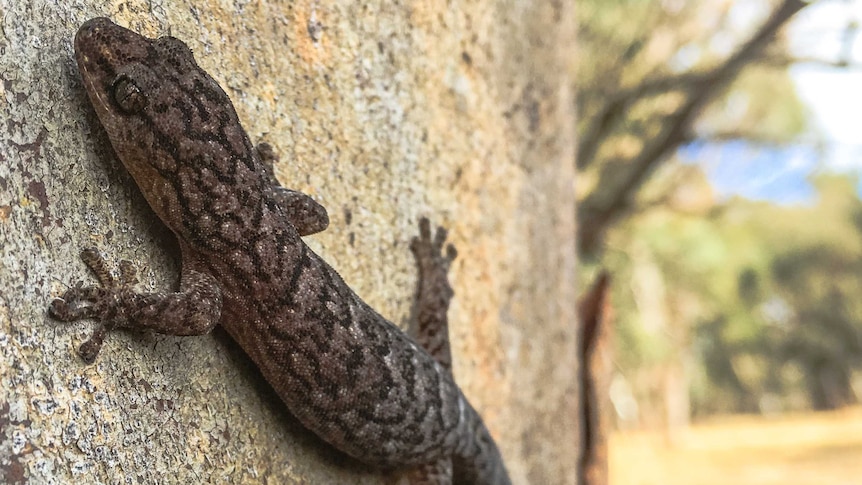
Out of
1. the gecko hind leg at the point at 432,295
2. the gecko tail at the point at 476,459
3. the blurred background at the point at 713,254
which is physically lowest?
the gecko tail at the point at 476,459

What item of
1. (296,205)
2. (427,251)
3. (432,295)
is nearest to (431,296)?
(432,295)

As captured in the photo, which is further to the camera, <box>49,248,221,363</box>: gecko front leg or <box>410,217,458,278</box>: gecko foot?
<box>410,217,458,278</box>: gecko foot

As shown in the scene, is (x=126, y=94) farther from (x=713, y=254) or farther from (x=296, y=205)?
(x=713, y=254)

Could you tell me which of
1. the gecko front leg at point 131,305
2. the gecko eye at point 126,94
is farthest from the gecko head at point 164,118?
the gecko front leg at point 131,305

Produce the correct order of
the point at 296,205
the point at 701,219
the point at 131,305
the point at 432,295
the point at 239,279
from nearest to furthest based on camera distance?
the point at 131,305 < the point at 239,279 < the point at 296,205 < the point at 432,295 < the point at 701,219

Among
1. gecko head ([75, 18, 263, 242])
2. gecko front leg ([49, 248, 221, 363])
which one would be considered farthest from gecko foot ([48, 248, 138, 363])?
gecko head ([75, 18, 263, 242])

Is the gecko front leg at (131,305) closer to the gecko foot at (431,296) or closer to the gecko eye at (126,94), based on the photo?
the gecko eye at (126,94)

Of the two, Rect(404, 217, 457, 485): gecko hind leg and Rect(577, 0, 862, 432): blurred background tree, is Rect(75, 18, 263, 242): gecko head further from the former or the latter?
Rect(577, 0, 862, 432): blurred background tree
